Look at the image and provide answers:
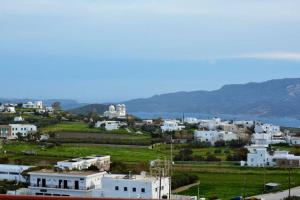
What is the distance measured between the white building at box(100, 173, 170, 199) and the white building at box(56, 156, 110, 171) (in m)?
5.80

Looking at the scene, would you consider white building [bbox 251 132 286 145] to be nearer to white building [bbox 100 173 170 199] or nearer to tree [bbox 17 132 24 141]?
tree [bbox 17 132 24 141]

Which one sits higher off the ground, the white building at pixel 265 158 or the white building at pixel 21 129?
the white building at pixel 21 129

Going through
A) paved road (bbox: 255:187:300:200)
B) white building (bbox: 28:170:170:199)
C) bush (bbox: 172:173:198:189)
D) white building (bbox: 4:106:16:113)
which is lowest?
paved road (bbox: 255:187:300:200)

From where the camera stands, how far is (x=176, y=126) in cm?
7244

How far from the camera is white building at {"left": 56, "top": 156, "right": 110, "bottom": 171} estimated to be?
34281mm

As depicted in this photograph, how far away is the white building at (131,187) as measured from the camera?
26641mm

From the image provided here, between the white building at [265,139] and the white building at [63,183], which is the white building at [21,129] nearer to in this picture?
the white building at [265,139]

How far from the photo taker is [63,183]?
2892cm

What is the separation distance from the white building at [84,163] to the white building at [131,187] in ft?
19.0

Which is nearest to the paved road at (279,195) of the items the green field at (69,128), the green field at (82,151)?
the green field at (82,151)

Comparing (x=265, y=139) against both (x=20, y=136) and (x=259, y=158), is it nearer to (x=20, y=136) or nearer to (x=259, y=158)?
(x=259, y=158)

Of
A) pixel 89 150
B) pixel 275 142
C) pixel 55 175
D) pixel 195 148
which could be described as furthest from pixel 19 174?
pixel 275 142

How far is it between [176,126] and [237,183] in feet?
121

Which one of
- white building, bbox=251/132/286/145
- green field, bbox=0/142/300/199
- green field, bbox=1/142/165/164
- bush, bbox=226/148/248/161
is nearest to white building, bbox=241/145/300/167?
bush, bbox=226/148/248/161
